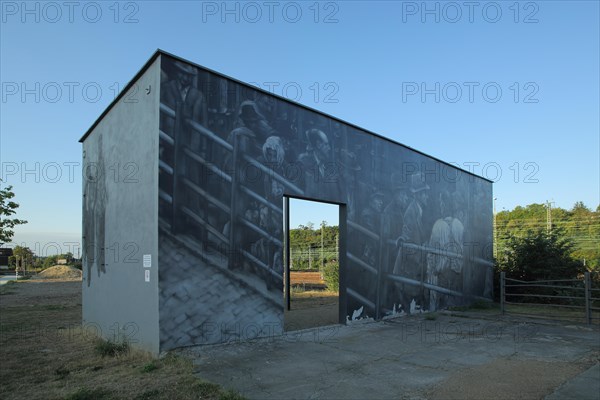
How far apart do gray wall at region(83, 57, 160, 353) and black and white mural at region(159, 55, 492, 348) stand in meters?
0.34

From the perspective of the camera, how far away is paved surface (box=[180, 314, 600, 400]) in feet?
15.7

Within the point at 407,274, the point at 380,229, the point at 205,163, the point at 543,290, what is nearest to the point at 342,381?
the point at 205,163

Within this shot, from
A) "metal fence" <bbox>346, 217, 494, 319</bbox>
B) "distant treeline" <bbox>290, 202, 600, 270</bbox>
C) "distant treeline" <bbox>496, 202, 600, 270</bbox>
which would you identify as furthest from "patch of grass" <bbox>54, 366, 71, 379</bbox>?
"distant treeline" <bbox>496, 202, 600, 270</bbox>

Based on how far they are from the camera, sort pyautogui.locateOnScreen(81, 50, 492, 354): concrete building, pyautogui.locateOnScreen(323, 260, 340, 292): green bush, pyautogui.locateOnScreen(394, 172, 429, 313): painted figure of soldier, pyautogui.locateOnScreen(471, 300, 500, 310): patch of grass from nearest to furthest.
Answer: pyautogui.locateOnScreen(81, 50, 492, 354): concrete building, pyautogui.locateOnScreen(394, 172, 429, 313): painted figure of soldier, pyautogui.locateOnScreen(471, 300, 500, 310): patch of grass, pyautogui.locateOnScreen(323, 260, 340, 292): green bush

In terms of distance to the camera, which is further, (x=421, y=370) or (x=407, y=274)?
(x=407, y=274)

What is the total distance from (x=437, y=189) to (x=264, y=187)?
7.48 meters

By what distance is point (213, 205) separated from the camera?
280 inches

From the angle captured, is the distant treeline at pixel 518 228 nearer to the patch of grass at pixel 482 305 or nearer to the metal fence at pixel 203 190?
the patch of grass at pixel 482 305

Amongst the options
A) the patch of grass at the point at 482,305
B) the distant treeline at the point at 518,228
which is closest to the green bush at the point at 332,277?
the patch of grass at the point at 482,305

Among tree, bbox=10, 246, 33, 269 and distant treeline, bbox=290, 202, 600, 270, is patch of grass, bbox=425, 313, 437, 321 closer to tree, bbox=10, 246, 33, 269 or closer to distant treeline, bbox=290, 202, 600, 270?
distant treeline, bbox=290, 202, 600, 270

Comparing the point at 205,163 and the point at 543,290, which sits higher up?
the point at 205,163

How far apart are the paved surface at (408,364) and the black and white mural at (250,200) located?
0.79 m

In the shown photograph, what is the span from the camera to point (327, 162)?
30.3ft

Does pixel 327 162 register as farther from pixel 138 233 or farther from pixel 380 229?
pixel 138 233
